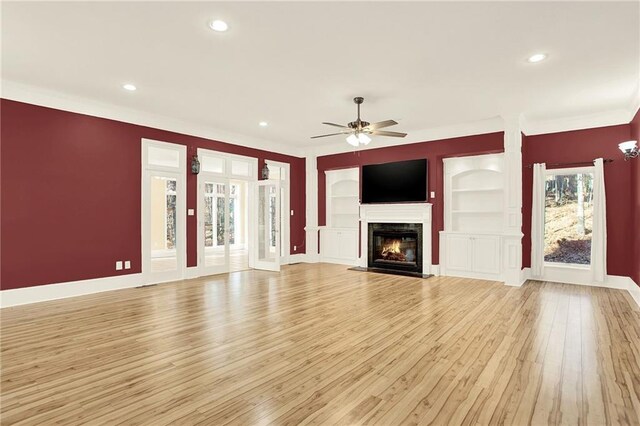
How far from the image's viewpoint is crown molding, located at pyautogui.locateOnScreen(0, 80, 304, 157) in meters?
4.75

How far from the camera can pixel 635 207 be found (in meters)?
5.45

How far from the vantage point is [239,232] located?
41.2 feet

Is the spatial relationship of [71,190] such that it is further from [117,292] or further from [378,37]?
[378,37]

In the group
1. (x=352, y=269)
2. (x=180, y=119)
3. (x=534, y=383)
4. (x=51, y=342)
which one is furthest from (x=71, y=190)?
(x=534, y=383)

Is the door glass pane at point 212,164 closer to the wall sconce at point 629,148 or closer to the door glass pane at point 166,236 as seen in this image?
the door glass pane at point 166,236

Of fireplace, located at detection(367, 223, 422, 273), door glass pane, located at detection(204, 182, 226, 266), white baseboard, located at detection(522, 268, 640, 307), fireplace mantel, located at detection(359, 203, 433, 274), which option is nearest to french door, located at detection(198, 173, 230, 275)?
door glass pane, located at detection(204, 182, 226, 266)

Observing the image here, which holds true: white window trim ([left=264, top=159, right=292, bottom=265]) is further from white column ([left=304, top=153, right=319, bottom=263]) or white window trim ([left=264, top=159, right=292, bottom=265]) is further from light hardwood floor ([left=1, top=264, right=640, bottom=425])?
light hardwood floor ([left=1, top=264, right=640, bottom=425])

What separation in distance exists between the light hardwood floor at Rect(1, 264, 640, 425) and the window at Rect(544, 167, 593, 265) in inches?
53.4

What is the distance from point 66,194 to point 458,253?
7.05 metres

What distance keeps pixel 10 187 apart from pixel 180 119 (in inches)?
110

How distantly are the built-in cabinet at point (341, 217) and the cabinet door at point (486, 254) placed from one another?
9.42 feet

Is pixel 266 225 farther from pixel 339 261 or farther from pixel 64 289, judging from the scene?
pixel 64 289

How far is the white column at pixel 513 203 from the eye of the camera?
6047mm

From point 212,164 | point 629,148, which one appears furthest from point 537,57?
point 212,164
